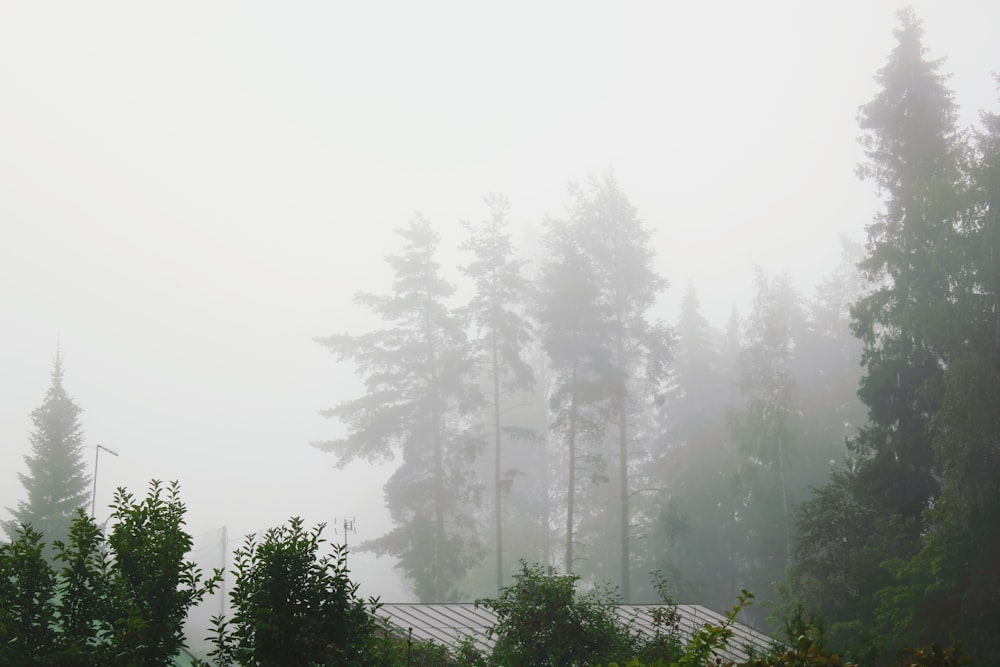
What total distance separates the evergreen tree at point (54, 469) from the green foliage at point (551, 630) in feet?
79.7

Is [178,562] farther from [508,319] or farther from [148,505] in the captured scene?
[508,319]

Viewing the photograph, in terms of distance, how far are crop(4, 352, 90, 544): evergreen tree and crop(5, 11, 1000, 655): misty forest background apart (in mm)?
10741

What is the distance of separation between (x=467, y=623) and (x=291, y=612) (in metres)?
14.6

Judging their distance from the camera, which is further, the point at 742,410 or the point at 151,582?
the point at 742,410

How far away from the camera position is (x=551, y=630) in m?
15.0

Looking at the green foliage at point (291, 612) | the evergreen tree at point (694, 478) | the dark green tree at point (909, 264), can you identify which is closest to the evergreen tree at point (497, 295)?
the evergreen tree at point (694, 478)

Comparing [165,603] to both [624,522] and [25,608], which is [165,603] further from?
[624,522]

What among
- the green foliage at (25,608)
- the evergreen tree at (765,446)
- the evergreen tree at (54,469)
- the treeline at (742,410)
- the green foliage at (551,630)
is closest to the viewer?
the green foliage at (25,608)

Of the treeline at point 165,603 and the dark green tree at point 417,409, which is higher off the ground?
the dark green tree at point 417,409

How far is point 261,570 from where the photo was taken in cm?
817

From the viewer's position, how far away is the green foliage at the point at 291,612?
7.99m

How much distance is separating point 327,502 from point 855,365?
10121 centimetres

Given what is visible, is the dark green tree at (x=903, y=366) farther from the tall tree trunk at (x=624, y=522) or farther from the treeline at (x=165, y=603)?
the treeline at (x=165, y=603)

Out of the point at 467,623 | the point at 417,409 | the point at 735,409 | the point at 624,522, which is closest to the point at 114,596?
the point at 467,623
